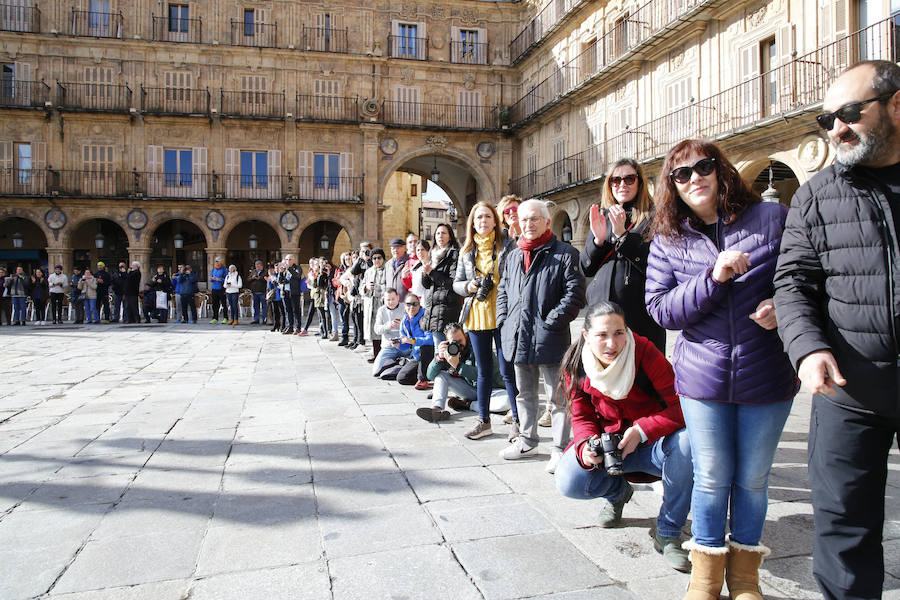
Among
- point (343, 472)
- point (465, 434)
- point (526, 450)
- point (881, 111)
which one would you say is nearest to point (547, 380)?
point (526, 450)

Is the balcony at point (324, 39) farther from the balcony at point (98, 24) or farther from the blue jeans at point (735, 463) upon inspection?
the blue jeans at point (735, 463)

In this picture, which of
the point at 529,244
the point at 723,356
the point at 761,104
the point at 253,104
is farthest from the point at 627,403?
the point at 253,104

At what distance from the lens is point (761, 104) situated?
14.3 metres

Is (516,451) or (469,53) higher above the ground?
(469,53)

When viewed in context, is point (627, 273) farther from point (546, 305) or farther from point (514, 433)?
point (514, 433)

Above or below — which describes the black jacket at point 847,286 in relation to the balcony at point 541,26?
below

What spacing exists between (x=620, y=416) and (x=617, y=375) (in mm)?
216

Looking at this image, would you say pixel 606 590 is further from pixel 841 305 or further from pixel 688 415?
pixel 841 305

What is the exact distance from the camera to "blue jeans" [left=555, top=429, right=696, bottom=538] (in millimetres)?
2635

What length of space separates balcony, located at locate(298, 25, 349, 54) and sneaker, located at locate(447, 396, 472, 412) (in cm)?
2313

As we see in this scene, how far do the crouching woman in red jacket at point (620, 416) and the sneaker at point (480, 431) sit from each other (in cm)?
170

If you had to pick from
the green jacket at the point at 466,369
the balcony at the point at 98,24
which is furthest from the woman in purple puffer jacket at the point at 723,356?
the balcony at the point at 98,24

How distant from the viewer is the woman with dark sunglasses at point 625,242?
11.5 feet

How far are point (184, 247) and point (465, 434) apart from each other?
26.6 m
